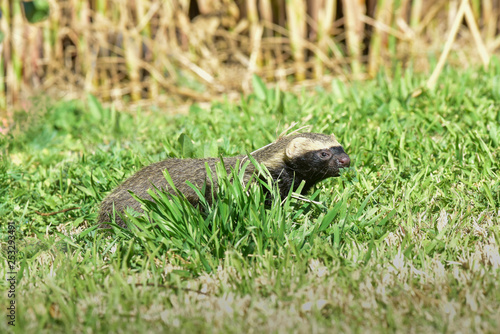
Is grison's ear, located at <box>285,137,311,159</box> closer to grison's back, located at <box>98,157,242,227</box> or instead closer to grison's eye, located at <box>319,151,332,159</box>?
grison's eye, located at <box>319,151,332,159</box>

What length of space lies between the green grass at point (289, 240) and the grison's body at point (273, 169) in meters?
0.20

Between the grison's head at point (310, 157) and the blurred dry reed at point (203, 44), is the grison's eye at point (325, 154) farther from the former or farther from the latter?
the blurred dry reed at point (203, 44)

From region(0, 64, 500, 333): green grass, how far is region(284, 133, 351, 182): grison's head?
0.61ft

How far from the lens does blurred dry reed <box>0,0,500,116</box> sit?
8023 millimetres

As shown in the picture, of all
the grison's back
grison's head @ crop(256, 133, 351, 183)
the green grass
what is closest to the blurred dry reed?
the green grass

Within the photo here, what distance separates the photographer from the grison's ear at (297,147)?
4.02 meters

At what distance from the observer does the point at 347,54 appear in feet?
27.6

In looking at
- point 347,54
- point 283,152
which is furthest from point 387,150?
point 347,54

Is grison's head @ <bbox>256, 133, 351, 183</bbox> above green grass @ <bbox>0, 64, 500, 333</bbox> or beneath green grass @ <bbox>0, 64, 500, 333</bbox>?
above

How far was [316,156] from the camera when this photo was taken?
4.03 m

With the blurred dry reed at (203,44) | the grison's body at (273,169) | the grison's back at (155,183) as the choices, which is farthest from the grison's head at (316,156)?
the blurred dry reed at (203,44)

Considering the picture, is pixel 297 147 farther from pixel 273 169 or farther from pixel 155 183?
pixel 155 183

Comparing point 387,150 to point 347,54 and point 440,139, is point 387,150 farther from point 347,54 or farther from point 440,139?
point 347,54

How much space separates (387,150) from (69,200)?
2.62 metres
